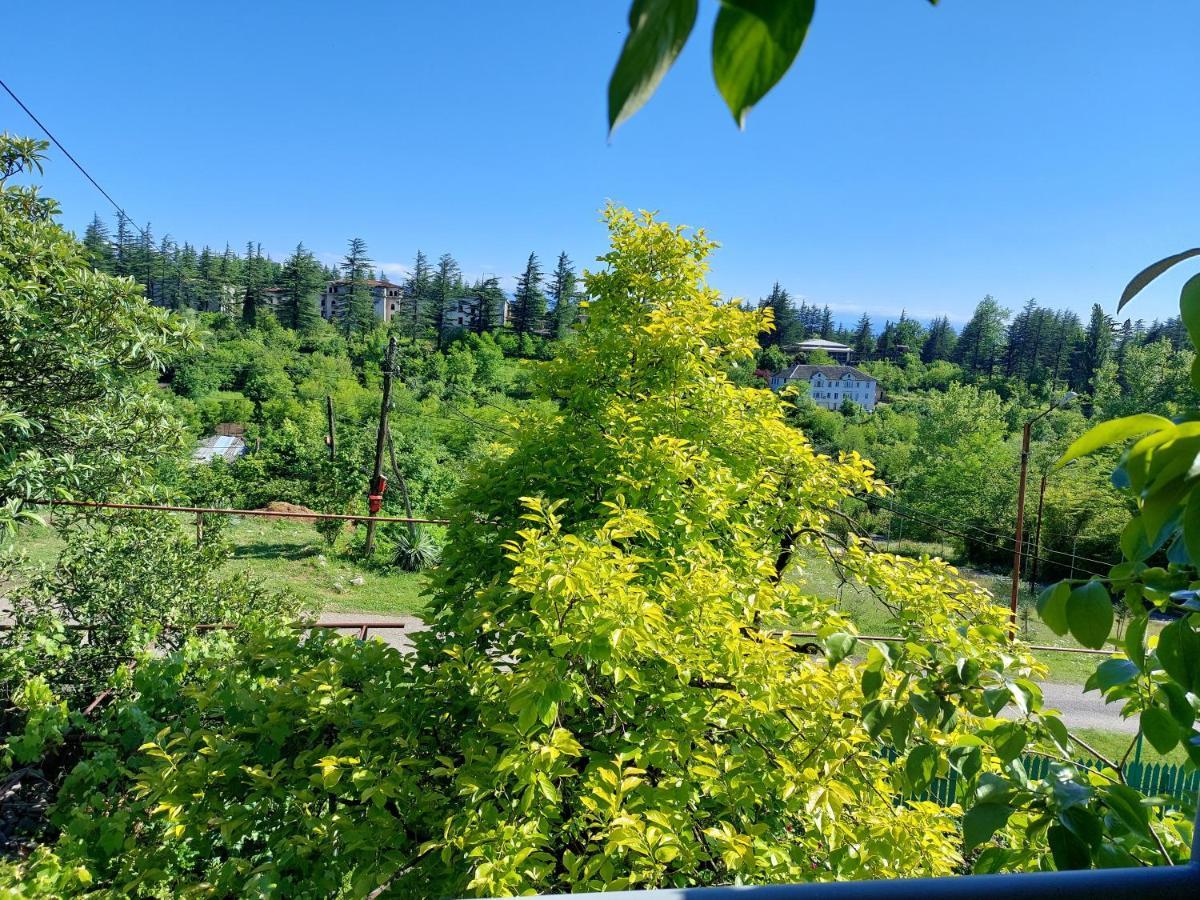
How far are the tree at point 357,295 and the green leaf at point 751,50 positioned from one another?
50215 millimetres

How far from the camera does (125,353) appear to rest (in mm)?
4477

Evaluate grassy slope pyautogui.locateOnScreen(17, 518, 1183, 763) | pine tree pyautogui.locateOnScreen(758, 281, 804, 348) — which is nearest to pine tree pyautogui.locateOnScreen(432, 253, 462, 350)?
pine tree pyautogui.locateOnScreen(758, 281, 804, 348)

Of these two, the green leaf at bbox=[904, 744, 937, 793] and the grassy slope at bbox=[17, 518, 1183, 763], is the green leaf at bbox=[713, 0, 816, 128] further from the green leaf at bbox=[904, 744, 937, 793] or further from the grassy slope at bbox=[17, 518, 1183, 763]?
the grassy slope at bbox=[17, 518, 1183, 763]

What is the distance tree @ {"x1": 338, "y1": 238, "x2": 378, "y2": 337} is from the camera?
163 ft

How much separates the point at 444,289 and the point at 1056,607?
180 feet

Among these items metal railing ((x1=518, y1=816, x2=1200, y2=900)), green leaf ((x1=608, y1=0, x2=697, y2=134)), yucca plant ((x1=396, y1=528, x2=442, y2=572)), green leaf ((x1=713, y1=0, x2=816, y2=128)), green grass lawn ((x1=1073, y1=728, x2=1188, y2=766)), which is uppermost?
green leaf ((x1=713, y1=0, x2=816, y2=128))

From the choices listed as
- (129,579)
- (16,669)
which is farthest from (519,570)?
(129,579)

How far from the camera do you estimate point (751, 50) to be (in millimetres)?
219

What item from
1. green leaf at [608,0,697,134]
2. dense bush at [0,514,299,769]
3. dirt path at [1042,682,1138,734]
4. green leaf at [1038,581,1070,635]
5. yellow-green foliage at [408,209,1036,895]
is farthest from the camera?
dirt path at [1042,682,1138,734]

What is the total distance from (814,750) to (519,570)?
104 centimetres

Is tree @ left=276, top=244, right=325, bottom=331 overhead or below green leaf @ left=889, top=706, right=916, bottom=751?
overhead

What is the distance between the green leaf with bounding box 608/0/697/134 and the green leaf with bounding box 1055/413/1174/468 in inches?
16.1

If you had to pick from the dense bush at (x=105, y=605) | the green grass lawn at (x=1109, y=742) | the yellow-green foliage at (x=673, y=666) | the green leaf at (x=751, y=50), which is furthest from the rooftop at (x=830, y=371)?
the green leaf at (x=751, y=50)

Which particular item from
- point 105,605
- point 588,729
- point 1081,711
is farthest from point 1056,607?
point 1081,711
